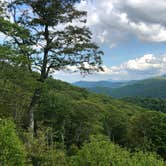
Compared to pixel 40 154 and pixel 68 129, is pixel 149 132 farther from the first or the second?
pixel 40 154

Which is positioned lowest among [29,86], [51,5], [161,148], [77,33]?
[161,148]

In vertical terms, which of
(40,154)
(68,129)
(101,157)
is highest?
(40,154)

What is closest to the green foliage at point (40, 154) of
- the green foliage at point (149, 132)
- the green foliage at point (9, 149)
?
the green foliage at point (9, 149)

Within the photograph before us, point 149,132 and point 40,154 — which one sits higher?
point 40,154

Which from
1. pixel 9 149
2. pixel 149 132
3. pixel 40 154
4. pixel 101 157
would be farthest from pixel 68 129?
pixel 9 149

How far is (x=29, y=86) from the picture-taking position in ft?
73.8

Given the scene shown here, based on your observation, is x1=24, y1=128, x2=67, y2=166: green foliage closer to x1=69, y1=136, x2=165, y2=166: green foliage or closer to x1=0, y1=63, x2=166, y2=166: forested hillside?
x1=0, y1=63, x2=166, y2=166: forested hillside

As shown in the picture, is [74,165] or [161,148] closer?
[74,165]

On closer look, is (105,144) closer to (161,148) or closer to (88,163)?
(88,163)

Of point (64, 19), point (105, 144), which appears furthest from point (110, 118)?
point (64, 19)

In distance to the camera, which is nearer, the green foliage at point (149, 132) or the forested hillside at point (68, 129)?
the forested hillside at point (68, 129)

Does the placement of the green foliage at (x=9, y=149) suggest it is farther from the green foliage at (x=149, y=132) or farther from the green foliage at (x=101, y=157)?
the green foliage at (x=149, y=132)

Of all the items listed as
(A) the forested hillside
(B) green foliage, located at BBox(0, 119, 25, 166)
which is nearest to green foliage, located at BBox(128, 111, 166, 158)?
(A) the forested hillside

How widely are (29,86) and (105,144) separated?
9555 mm
